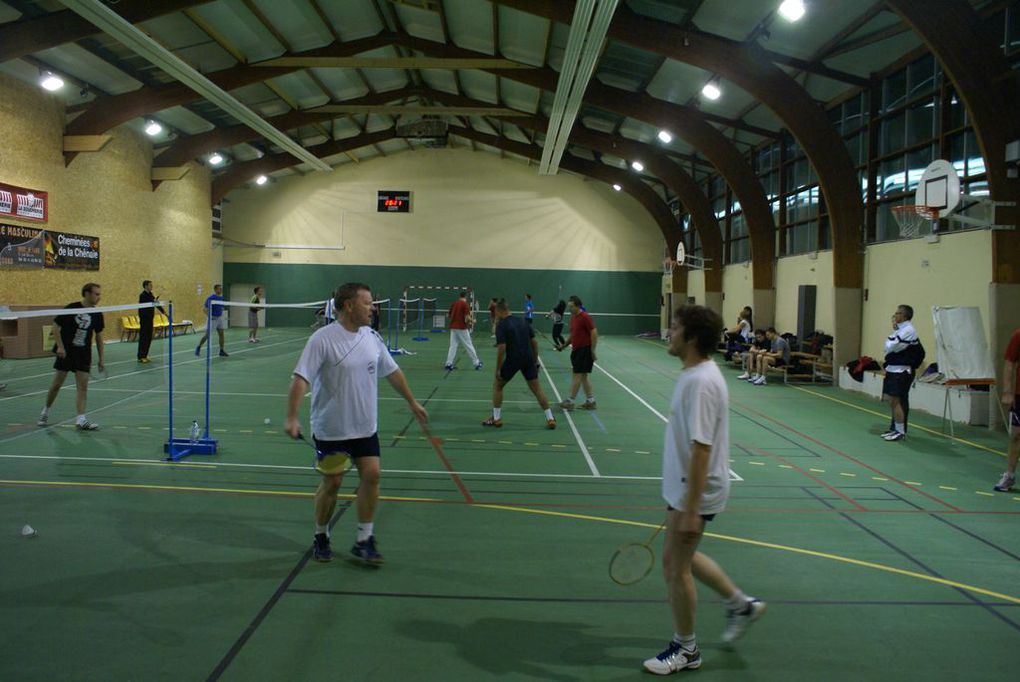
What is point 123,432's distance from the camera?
31.9ft

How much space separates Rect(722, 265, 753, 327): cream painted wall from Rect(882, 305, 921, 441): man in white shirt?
46.6 ft

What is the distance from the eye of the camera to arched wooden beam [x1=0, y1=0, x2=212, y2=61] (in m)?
14.5

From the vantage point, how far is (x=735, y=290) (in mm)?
26625

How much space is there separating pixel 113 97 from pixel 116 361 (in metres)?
7.65

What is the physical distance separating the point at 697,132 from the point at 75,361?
17.1 meters

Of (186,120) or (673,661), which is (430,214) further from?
(673,661)

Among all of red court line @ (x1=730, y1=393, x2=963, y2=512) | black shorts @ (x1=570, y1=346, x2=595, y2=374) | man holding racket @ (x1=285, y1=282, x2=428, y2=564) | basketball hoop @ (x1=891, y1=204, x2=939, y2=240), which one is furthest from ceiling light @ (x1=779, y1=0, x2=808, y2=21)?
man holding racket @ (x1=285, y1=282, x2=428, y2=564)

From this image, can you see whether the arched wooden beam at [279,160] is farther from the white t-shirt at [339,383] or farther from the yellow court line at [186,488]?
the white t-shirt at [339,383]

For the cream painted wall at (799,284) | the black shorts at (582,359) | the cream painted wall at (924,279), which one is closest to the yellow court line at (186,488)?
the black shorts at (582,359)

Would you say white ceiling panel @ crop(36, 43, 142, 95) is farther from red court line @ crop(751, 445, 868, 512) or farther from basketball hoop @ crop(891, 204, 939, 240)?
basketball hoop @ crop(891, 204, 939, 240)

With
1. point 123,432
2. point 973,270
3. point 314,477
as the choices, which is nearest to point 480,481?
point 314,477

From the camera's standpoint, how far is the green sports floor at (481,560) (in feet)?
12.9

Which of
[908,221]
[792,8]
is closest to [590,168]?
[908,221]

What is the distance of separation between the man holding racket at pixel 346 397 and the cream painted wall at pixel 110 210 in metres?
17.3
